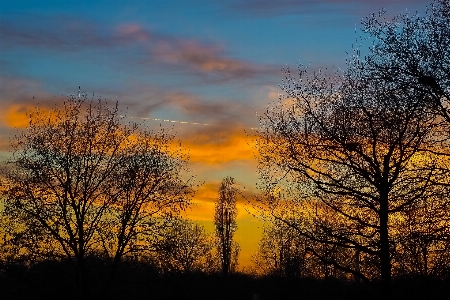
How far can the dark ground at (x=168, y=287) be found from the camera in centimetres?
1816

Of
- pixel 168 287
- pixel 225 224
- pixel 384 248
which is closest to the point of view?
pixel 384 248

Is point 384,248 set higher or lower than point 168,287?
higher

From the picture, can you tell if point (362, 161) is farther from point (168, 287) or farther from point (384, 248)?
point (168, 287)

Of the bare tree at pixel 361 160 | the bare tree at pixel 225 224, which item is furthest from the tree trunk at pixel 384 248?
the bare tree at pixel 225 224

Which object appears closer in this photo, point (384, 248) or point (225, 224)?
point (384, 248)

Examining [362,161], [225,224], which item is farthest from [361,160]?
[225,224]

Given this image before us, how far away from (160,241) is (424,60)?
17.1 metres

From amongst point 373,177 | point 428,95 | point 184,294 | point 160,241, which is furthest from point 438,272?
point 184,294

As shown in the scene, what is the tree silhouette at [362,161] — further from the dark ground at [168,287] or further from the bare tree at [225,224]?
the bare tree at [225,224]

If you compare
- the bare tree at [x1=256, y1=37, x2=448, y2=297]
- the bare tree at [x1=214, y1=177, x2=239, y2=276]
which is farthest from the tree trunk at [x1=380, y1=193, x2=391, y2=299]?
the bare tree at [x1=214, y1=177, x2=239, y2=276]

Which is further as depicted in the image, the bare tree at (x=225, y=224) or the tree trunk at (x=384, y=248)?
the bare tree at (x=225, y=224)

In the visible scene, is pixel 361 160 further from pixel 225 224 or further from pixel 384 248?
pixel 225 224

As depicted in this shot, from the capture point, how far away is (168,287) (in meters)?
36.0

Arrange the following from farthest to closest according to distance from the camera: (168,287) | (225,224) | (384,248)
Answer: (225,224), (168,287), (384,248)
